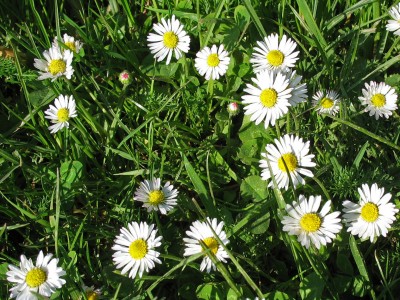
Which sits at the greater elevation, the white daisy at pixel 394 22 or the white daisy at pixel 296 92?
the white daisy at pixel 394 22

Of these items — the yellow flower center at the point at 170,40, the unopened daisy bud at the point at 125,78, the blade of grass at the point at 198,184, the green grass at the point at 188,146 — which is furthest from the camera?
the yellow flower center at the point at 170,40

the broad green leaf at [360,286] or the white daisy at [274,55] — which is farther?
the white daisy at [274,55]

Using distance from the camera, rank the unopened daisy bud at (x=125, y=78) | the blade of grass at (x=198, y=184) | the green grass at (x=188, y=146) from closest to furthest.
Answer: the green grass at (x=188, y=146), the blade of grass at (x=198, y=184), the unopened daisy bud at (x=125, y=78)

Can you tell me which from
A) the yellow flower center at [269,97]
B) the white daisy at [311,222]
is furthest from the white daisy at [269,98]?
the white daisy at [311,222]

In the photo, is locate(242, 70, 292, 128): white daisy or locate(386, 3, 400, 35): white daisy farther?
locate(386, 3, 400, 35): white daisy

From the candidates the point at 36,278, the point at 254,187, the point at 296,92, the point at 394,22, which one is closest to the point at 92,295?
the point at 36,278

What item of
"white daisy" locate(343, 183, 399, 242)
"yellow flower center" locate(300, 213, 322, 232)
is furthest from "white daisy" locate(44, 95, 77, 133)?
"white daisy" locate(343, 183, 399, 242)

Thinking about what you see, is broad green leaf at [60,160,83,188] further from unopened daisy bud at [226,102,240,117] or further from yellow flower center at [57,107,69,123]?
unopened daisy bud at [226,102,240,117]

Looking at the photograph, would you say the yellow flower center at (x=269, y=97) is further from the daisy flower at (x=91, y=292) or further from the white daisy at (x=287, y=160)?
the daisy flower at (x=91, y=292)
